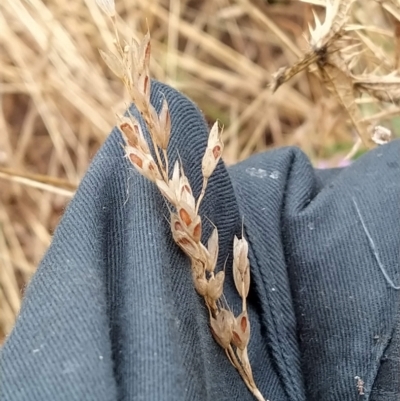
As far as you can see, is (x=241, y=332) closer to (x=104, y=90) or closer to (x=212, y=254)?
(x=212, y=254)

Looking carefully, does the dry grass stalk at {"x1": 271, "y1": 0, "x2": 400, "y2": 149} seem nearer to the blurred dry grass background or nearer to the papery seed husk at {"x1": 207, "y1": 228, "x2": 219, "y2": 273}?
the blurred dry grass background

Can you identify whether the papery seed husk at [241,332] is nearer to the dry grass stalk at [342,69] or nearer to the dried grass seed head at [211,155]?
the dried grass seed head at [211,155]

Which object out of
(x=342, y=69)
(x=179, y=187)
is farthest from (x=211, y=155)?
(x=342, y=69)

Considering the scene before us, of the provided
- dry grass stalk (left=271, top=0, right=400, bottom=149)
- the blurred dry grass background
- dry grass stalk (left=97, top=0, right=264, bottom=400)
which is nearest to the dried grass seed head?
dry grass stalk (left=97, top=0, right=264, bottom=400)

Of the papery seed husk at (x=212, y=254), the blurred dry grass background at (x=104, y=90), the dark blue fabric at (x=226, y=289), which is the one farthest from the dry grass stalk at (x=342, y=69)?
the papery seed husk at (x=212, y=254)

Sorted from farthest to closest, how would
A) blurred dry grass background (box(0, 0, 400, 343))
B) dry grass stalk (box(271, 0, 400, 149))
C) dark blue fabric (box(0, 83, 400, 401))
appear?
blurred dry grass background (box(0, 0, 400, 343)) → dry grass stalk (box(271, 0, 400, 149)) → dark blue fabric (box(0, 83, 400, 401))

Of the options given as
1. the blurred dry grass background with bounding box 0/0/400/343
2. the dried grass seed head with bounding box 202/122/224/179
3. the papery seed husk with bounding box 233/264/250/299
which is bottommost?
the blurred dry grass background with bounding box 0/0/400/343

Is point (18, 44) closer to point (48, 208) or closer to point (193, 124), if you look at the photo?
point (48, 208)
